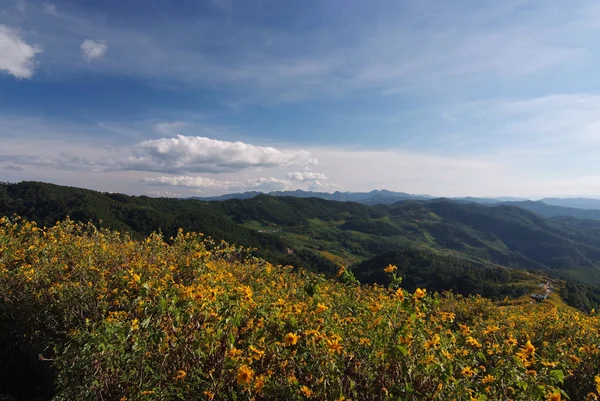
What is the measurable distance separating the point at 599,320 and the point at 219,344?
1198cm

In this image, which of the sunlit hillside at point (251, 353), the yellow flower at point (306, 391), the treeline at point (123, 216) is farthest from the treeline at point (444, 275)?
the yellow flower at point (306, 391)

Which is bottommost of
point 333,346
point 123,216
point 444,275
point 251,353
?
point 444,275

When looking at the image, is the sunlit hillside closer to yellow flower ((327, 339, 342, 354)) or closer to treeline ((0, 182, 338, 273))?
yellow flower ((327, 339, 342, 354))

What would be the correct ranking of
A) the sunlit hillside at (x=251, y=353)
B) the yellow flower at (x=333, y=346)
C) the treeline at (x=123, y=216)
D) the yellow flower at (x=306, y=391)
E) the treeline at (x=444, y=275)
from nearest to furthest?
the yellow flower at (x=306, y=391)
the yellow flower at (x=333, y=346)
the sunlit hillside at (x=251, y=353)
the treeline at (x=444, y=275)
the treeline at (x=123, y=216)

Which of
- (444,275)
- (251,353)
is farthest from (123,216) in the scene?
(251,353)

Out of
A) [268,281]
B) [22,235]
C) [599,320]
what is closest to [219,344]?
[268,281]

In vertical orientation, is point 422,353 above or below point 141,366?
above

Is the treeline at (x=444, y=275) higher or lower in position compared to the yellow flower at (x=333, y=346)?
lower

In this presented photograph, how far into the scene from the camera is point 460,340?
18.6 ft

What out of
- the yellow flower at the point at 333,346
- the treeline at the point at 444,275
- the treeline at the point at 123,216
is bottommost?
the treeline at the point at 444,275

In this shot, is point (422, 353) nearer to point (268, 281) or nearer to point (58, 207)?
point (268, 281)

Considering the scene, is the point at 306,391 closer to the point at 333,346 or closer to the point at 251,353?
the point at 333,346

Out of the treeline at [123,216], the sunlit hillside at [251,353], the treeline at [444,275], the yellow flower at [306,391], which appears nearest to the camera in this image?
the yellow flower at [306,391]

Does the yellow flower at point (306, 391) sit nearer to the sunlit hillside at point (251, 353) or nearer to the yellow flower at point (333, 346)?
the sunlit hillside at point (251, 353)
